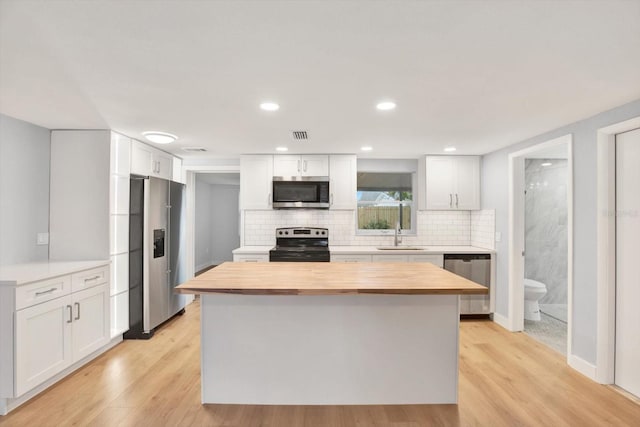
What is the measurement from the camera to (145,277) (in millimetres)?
3834

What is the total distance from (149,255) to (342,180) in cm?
263

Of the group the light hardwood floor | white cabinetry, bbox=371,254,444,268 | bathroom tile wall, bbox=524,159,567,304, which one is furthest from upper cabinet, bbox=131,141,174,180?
bathroom tile wall, bbox=524,159,567,304

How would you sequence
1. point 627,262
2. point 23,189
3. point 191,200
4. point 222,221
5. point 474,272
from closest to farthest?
point 627,262 → point 23,189 → point 474,272 → point 191,200 → point 222,221

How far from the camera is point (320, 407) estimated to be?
2.41 meters

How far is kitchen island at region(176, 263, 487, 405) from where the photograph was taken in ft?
7.93

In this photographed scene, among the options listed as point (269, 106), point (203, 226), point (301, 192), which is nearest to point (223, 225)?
point (203, 226)

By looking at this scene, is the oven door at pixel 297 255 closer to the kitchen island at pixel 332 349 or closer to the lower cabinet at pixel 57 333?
the lower cabinet at pixel 57 333

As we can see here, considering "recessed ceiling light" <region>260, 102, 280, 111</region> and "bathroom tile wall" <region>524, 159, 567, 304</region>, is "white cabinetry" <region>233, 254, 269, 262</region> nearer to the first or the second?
"recessed ceiling light" <region>260, 102, 280, 111</region>

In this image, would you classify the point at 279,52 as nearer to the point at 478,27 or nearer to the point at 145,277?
the point at 478,27

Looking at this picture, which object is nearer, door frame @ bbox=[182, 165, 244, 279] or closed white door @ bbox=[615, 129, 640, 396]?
closed white door @ bbox=[615, 129, 640, 396]

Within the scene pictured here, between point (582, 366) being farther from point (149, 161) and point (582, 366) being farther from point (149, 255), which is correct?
point (149, 161)

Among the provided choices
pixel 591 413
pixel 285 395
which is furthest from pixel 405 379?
pixel 591 413

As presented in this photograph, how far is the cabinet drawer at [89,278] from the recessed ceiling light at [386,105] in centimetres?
296

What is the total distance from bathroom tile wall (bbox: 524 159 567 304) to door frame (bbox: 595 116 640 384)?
7.55 ft
